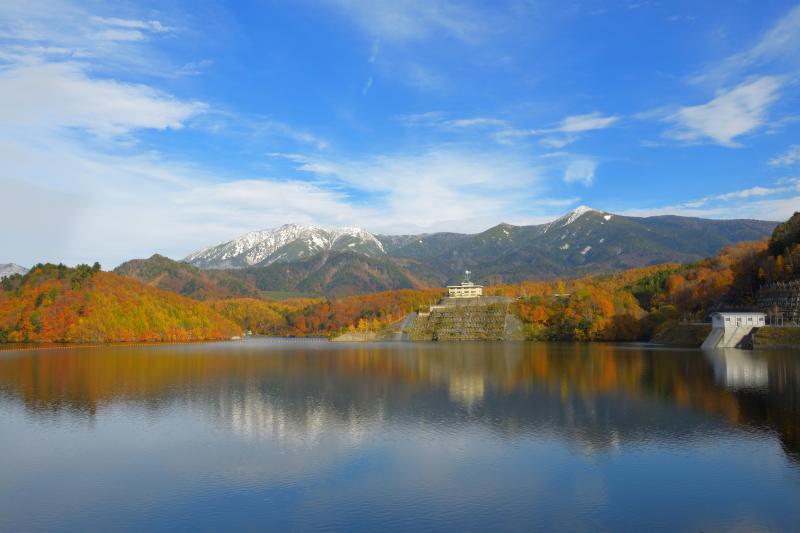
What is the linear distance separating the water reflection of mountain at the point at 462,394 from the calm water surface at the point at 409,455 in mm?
225

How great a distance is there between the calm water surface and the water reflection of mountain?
0.74 feet

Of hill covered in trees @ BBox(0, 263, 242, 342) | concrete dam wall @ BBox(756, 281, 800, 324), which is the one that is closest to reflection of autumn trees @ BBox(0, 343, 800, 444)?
concrete dam wall @ BBox(756, 281, 800, 324)

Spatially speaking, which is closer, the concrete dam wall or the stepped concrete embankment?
the concrete dam wall

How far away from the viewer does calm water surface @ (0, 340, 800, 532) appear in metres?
19.8

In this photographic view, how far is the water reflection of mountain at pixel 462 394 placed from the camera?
3297cm

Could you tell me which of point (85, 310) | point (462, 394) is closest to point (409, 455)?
point (462, 394)

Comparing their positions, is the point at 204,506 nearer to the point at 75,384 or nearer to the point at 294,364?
the point at 75,384

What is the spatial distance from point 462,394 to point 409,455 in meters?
19.4

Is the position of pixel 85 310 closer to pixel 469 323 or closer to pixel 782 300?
pixel 469 323

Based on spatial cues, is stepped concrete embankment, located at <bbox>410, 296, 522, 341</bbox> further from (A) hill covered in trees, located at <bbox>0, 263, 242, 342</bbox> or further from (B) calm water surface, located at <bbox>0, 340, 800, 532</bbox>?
(B) calm water surface, located at <bbox>0, 340, 800, 532</bbox>

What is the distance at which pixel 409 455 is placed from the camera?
27.1 meters

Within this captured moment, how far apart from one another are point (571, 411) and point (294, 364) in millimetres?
46261

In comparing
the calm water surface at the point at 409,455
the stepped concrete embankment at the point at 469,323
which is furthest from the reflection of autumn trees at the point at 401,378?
the stepped concrete embankment at the point at 469,323

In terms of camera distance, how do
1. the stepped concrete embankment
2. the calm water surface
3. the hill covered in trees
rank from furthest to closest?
1. the stepped concrete embankment
2. the hill covered in trees
3. the calm water surface
